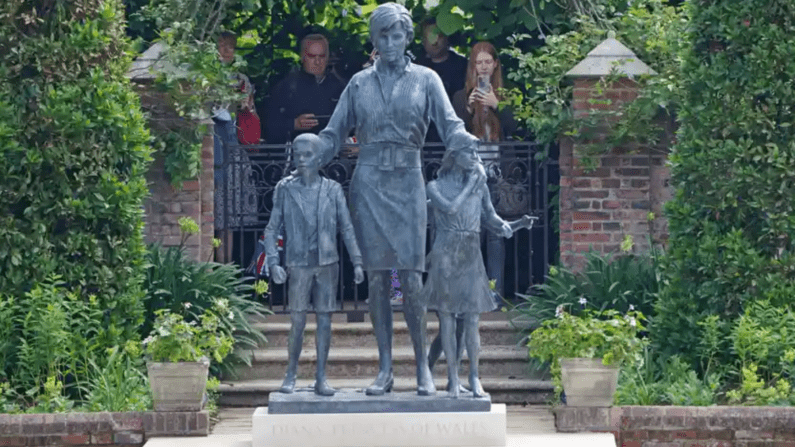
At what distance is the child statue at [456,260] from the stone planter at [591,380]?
754 millimetres

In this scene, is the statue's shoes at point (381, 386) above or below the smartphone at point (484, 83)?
below

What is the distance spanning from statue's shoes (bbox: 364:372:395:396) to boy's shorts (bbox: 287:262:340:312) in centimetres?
48

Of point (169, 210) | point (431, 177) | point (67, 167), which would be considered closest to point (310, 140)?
point (67, 167)

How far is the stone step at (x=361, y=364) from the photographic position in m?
11.9

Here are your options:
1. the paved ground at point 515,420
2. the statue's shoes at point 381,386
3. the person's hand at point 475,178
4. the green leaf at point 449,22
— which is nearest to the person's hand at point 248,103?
the green leaf at point 449,22

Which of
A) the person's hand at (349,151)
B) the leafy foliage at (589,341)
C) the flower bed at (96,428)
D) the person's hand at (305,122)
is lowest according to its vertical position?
the flower bed at (96,428)

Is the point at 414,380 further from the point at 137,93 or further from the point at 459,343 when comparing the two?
the point at 137,93

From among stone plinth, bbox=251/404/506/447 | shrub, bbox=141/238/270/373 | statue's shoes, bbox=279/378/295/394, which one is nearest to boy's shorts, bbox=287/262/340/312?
statue's shoes, bbox=279/378/295/394

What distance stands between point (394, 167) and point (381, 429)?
1434 mm

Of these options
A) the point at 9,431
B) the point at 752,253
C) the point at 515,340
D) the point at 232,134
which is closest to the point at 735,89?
the point at 752,253

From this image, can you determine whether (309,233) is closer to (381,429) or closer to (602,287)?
(381,429)

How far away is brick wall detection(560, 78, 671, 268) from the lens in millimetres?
12727

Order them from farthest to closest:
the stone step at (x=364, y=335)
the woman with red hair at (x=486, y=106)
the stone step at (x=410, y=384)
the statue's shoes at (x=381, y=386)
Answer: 1. the woman with red hair at (x=486, y=106)
2. the stone step at (x=364, y=335)
3. the stone step at (x=410, y=384)
4. the statue's shoes at (x=381, y=386)

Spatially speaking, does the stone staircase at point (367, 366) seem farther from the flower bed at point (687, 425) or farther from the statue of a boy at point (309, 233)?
the statue of a boy at point (309, 233)
